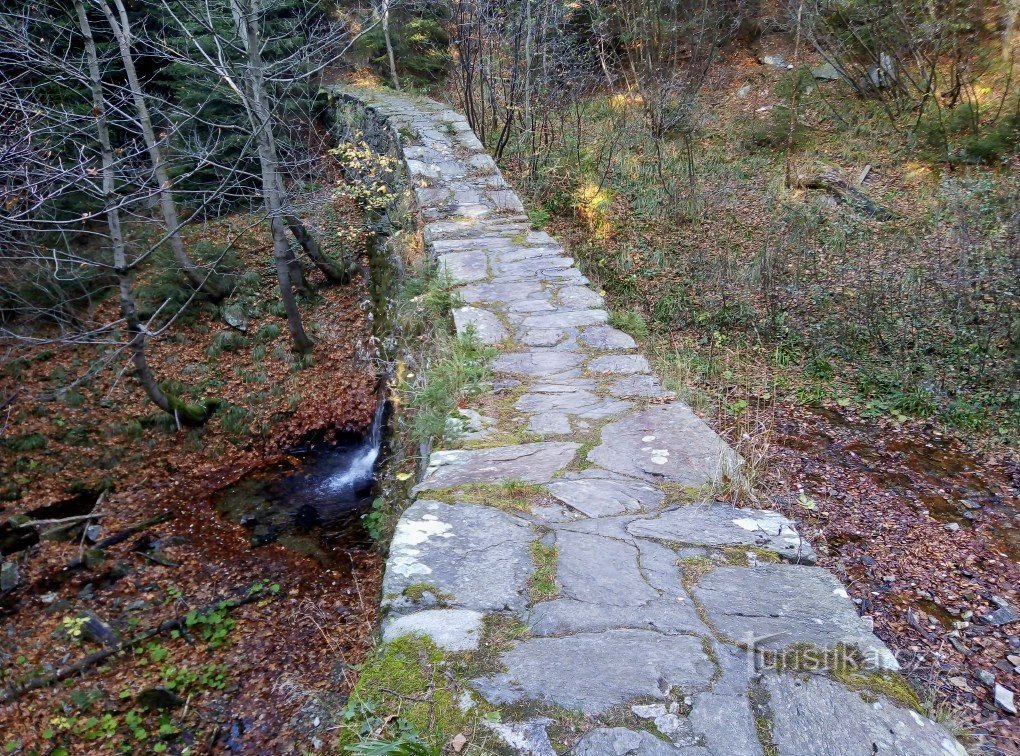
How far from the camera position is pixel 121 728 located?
4273mm

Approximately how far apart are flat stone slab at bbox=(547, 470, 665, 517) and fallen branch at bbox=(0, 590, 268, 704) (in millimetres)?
3969

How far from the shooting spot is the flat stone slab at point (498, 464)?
8.21 feet

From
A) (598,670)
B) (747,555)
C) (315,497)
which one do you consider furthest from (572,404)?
(315,497)

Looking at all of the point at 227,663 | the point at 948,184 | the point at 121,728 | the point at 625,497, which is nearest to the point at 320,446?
the point at 227,663

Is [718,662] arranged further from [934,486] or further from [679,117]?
[679,117]

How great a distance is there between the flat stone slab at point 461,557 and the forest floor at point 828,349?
100cm

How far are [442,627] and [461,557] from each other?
319 millimetres

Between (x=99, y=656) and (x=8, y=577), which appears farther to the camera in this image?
(x=8, y=577)

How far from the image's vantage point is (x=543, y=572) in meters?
1.96

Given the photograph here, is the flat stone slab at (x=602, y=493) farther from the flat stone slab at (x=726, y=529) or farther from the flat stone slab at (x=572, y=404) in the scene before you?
the flat stone slab at (x=572, y=404)

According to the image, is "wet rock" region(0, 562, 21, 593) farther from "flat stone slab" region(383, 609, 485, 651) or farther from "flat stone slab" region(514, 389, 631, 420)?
"flat stone slab" region(383, 609, 485, 651)

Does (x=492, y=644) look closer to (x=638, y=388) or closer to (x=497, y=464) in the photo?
(x=497, y=464)

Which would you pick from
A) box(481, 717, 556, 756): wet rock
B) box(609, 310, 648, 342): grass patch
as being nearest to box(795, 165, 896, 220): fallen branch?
box(609, 310, 648, 342): grass patch

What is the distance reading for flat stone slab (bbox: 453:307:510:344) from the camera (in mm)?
3777
